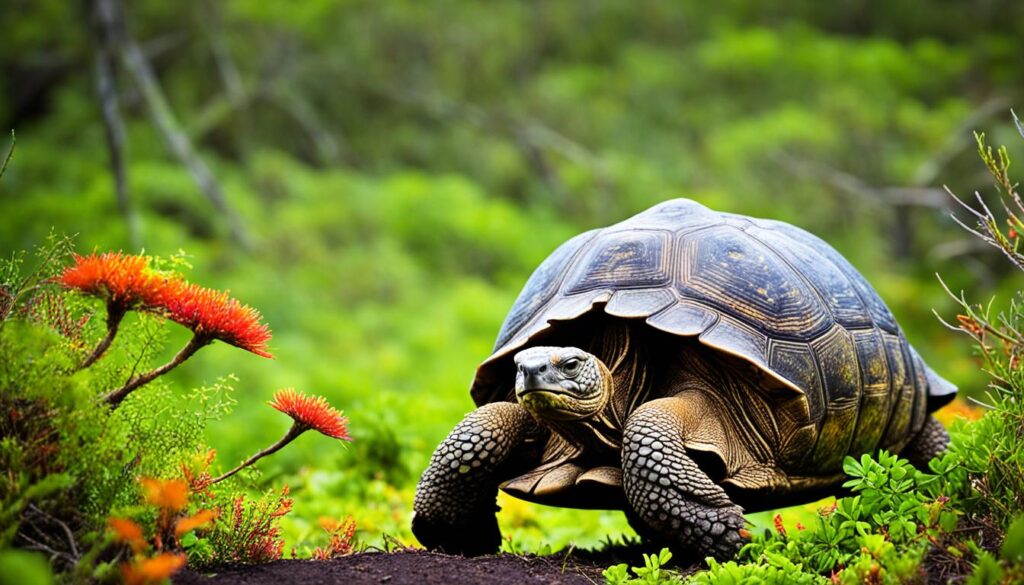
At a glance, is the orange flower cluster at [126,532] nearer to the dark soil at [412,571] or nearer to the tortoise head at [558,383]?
the dark soil at [412,571]

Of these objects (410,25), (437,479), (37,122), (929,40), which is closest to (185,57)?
(37,122)

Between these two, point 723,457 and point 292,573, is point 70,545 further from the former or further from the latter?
point 723,457

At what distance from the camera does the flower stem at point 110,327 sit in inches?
80.1

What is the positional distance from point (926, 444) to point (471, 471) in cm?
184

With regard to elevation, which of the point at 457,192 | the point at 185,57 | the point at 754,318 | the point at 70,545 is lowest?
the point at 70,545

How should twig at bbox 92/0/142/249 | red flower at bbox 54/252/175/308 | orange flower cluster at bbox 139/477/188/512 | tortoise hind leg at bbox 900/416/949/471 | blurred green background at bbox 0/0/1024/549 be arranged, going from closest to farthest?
1. orange flower cluster at bbox 139/477/188/512
2. red flower at bbox 54/252/175/308
3. tortoise hind leg at bbox 900/416/949/471
4. twig at bbox 92/0/142/249
5. blurred green background at bbox 0/0/1024/549

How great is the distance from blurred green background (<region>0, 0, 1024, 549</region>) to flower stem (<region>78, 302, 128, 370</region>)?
757cm

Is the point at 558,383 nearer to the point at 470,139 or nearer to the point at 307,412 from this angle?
the point at 307,412

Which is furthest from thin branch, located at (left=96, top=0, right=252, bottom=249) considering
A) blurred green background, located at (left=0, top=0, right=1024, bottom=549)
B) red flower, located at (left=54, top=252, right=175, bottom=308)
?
red flower, located at (left=54, top=252, right=175, bottom=308)

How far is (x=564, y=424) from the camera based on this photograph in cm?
271

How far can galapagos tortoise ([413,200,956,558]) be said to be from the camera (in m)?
2.57

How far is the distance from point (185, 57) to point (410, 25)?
3087 millimetres

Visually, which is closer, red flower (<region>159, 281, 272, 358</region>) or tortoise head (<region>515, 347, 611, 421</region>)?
red flower (<region>159, 281, 272, 358</region>)

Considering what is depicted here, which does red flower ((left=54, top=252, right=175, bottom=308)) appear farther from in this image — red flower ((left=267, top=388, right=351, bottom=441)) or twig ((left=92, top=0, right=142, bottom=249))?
twig ((left=92, top=0, right=142, bottom=249))
